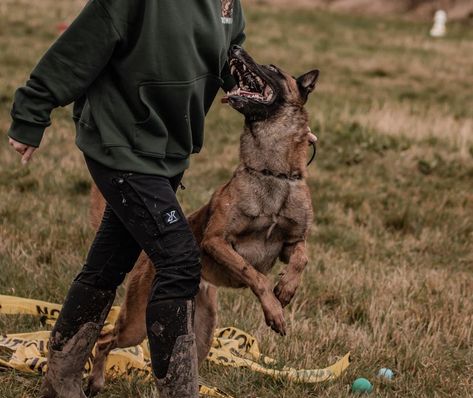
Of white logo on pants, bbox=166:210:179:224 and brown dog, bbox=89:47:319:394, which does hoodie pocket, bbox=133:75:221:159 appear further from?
brown dog, bbox=89:47:319:394

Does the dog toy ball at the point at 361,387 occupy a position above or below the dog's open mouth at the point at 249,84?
below

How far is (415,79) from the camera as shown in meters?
17.7

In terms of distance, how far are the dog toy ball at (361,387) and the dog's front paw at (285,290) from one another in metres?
0.67

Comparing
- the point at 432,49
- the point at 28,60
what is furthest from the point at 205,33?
the point at 432,49

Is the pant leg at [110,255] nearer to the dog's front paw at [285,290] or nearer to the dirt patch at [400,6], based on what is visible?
the dog's front paw at [285,290]

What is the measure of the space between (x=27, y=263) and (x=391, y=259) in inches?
117

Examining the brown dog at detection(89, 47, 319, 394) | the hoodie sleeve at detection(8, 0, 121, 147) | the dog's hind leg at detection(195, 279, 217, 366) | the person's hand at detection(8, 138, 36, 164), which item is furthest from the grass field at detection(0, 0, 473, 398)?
the hoodie sleeve at detection(8, 0, 121, 147)

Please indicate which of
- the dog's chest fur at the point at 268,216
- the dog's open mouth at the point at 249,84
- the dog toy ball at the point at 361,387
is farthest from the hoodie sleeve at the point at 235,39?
the dog toy ball at the point at 361,387

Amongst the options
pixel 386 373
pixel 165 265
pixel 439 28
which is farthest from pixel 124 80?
pixel 439 28

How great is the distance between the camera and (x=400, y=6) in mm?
34281

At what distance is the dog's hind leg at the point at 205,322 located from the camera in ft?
13.8

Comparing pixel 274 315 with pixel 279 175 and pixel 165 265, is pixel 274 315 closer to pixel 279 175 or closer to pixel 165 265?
pixel 165 265

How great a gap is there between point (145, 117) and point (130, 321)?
3.72ft

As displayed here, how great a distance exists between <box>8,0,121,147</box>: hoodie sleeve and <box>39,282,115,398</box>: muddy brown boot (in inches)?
31.0
